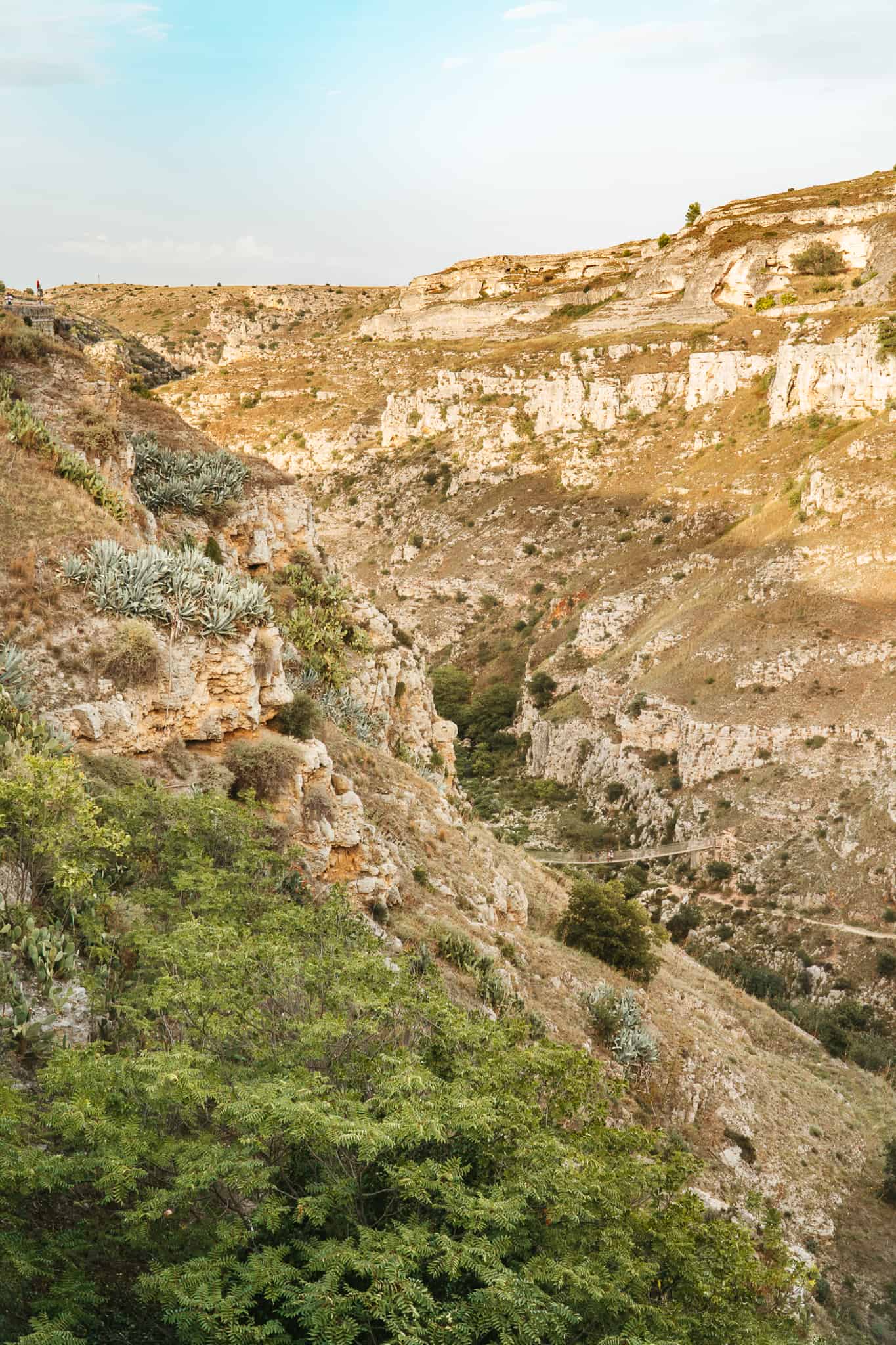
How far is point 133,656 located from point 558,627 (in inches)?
2042

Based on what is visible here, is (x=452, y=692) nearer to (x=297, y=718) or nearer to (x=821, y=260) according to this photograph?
(x=297, y=718)

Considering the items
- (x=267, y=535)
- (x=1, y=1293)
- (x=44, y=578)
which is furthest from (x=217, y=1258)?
(x=267, y=535)

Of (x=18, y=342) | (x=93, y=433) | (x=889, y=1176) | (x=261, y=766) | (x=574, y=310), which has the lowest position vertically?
(x=889, y=1176)

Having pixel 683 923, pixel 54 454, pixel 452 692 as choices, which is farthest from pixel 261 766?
pixel 452 692

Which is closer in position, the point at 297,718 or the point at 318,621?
the point at 297,718

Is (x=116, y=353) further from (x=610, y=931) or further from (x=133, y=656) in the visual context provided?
(x=610, y=931)

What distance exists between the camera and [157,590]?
1442 cm

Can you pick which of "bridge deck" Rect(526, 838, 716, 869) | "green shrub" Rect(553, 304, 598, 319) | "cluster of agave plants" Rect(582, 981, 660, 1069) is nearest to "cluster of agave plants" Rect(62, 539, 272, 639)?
"cluster of agave plants" Rect(582, 981, 660, 1069)

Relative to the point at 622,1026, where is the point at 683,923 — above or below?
below

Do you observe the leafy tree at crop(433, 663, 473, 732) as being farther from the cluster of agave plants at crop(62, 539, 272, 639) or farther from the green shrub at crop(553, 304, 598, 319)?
the cluster of agave plants at crop(62, 539, 272, 639)

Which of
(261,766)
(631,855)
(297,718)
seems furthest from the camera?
(631,855)

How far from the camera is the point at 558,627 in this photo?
63.9 m

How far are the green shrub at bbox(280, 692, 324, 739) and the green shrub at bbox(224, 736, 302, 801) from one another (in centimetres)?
116

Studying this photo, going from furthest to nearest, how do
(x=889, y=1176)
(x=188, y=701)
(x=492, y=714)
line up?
1. (x=492, y=714)
2. (x=889, y=1176)
3. (x=188, y=701)
